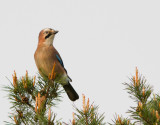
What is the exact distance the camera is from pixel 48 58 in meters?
6.95

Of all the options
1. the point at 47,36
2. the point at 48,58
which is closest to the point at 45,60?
the point at 48,58

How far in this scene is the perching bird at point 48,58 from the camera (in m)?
6.76

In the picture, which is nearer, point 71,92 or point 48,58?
point 48,58

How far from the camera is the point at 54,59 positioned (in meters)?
7.07

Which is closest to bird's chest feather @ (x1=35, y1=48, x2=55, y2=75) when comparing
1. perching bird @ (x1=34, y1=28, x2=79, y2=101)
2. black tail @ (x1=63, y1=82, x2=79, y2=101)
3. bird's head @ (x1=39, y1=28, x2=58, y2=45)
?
perching bird @ (x1=34, y1=28, x2=79, y2=101)

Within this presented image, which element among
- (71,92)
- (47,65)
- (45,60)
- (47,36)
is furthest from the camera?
(47,36)

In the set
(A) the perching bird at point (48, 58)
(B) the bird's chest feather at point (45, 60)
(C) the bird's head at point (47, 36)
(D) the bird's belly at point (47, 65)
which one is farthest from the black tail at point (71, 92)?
(C) the bird's head at point (47, 36)

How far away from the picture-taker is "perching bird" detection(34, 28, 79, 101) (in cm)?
676

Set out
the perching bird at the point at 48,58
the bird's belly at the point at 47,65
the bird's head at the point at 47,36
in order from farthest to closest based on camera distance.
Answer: the bird's head at the point at 47,36
the perching bird at the point at 48,58
the bird's belly at the point at 47,65

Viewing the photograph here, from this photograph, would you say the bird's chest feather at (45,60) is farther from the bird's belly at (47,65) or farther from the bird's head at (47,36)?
the bird's head at (47,36)

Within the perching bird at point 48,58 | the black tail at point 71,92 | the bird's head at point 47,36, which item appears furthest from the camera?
the bird's head at point 47,36

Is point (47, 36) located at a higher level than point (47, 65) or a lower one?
higher

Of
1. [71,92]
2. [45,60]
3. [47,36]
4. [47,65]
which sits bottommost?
[71,92]

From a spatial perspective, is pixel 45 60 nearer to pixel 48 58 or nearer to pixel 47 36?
pixel 48 58
